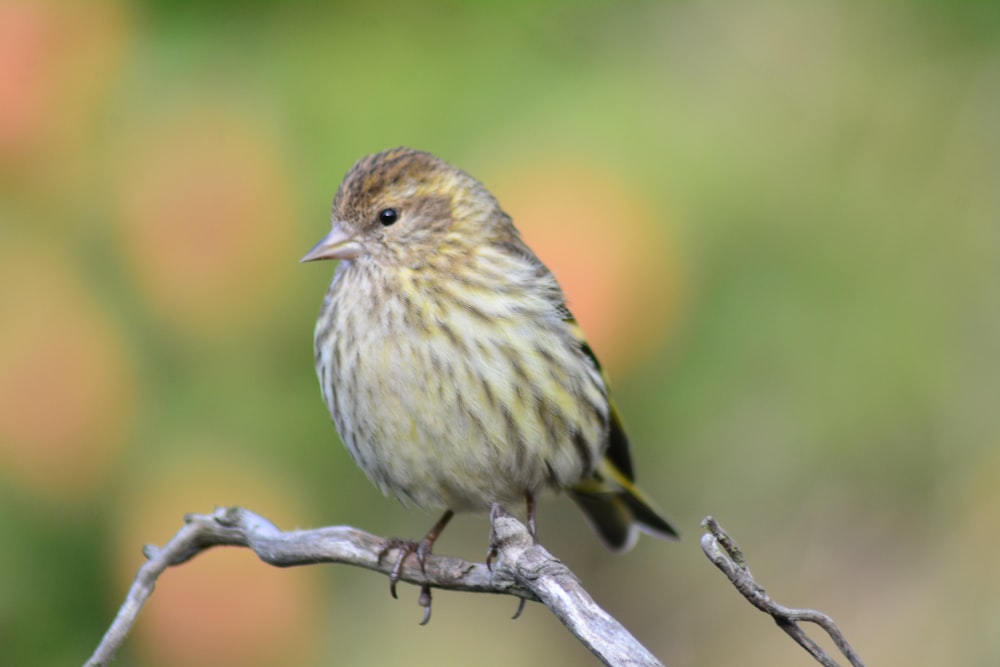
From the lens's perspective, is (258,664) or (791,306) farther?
(791,306)

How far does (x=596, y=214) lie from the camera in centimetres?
395

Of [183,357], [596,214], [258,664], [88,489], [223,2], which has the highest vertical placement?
[223,2]

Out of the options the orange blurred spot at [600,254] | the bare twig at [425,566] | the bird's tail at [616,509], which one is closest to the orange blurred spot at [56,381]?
the bare twig at [425,566]

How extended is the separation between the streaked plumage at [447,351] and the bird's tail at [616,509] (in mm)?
151

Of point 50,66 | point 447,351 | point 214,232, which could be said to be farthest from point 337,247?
point 50,66

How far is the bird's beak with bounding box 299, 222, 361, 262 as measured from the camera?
3439 millimetres

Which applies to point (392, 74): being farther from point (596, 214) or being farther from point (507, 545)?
point (507, 545)

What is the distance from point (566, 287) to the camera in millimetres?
3836

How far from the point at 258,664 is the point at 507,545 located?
1378 millimetres

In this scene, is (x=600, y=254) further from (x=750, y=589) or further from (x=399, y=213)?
(x=750, y=589)

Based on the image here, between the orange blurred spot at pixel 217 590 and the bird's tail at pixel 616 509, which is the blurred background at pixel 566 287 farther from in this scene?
the bird's tail at pixel 616 509

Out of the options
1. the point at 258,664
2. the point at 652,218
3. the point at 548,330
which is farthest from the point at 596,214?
the point at 258,664

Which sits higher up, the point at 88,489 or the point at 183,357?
the point at 183,357

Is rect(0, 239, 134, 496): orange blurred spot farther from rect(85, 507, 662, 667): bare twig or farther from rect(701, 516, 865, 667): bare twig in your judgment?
rect(701, 516, 865, 667): bare twig
